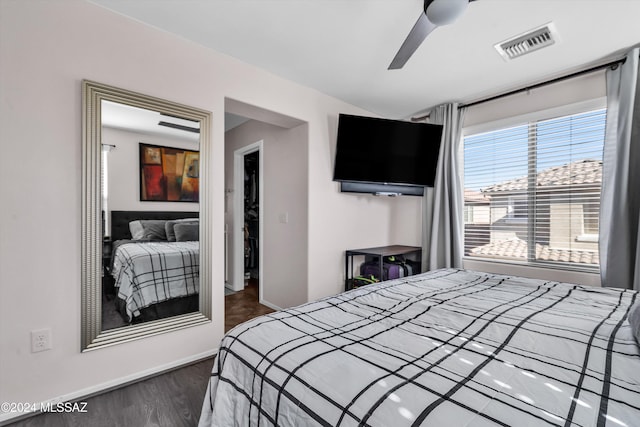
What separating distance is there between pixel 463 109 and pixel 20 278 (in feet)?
13.0

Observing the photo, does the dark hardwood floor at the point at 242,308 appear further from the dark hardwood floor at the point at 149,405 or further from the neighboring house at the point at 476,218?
the neighboring house at the point at 476,218

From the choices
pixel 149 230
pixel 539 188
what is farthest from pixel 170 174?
pixel 539 188

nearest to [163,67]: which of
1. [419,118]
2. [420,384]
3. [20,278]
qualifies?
[20,278]

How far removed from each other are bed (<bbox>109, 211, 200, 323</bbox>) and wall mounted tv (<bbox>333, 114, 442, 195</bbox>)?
1649 mm

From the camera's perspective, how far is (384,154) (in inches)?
126

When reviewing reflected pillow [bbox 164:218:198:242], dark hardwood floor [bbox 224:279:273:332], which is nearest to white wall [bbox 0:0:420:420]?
reflected pillow [bbox 164:218:198:242]

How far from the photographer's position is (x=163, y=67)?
208 cm

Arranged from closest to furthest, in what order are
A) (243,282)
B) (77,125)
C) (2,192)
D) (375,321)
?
1. (375,321)
2. (2,192)
3. (77,125)
4. (243,282)

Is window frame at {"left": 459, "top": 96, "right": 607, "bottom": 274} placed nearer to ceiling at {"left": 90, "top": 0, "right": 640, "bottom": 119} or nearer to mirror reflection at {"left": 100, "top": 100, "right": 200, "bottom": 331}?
ceiling at {"left": 90, "top": 0, "right": 640, "bottom": 119}

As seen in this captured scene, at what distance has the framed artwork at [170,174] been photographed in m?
2.16

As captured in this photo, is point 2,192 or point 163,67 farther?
point 163,67

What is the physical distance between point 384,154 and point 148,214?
2.34 metres

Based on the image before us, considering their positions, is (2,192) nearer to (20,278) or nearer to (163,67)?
(20,278)

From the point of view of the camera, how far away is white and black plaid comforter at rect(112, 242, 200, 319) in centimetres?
195
